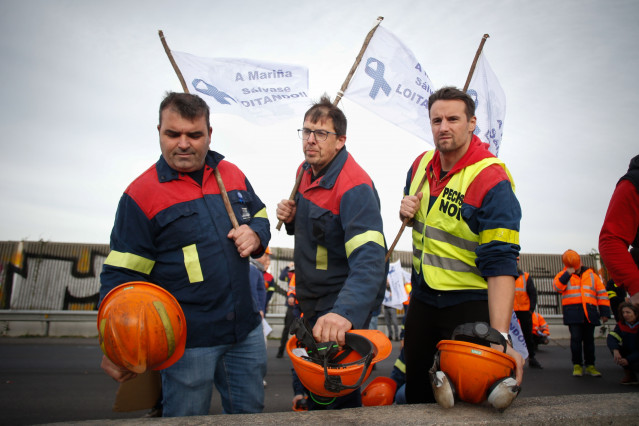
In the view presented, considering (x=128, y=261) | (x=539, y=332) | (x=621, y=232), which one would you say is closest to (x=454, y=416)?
(x=621, y=232)

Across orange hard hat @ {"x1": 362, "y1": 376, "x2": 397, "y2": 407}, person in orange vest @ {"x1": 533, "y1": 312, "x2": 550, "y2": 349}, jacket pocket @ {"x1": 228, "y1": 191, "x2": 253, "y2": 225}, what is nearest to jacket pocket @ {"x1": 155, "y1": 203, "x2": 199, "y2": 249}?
jacket pocket @ {"x1": 228, "y1": 191, "x2": 253, "y2": 225}

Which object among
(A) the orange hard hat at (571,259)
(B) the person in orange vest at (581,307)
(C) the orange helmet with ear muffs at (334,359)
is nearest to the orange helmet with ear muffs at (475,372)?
(C) the orange helmet with ear muffs at (334,359)

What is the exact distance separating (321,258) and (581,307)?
23.3 feet

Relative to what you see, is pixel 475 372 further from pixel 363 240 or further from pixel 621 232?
pixel 621 232

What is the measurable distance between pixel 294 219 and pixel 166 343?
1.38 m

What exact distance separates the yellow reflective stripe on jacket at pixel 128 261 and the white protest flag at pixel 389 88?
2339mm

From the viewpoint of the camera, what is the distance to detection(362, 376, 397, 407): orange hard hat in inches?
111

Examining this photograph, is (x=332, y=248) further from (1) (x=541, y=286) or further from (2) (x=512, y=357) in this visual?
(1) (x=541, y=286)

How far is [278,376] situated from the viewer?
7461 millimetres

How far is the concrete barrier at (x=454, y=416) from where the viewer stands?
6.06ft

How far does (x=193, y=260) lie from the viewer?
8.18 ft

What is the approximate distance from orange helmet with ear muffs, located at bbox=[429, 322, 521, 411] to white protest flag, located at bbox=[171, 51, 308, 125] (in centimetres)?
256

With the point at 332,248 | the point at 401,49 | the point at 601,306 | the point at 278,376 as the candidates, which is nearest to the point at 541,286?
the point at 601,306

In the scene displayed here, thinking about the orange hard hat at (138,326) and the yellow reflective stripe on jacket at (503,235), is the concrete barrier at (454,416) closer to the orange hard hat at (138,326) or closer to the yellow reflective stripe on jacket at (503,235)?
the orange hard hat at (138,326)
